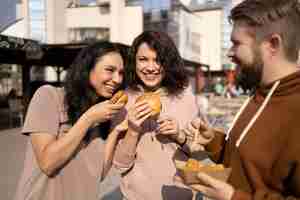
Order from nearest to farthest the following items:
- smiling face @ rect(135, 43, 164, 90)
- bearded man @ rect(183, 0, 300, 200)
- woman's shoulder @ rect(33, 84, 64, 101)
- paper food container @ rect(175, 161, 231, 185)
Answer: bearded man @ rect(183, 0, 300, 200) < paper food container @ rect(175, 161, 231, 185) < woman's shoulder @ rect(33, 84, 64, 101) < smiling face @ rect(135, 43, 164, 90)

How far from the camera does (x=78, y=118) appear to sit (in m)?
1.96

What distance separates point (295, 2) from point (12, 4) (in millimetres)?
17982

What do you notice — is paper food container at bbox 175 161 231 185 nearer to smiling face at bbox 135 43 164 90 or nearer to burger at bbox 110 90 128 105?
burger at bbox 110 90 128 105

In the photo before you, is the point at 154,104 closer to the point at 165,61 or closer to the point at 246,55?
the point at 165,61

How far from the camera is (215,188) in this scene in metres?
1.35

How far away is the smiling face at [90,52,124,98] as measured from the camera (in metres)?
2.05

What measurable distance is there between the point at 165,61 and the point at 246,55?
0.85 m

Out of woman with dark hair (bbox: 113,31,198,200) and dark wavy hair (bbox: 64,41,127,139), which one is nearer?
dark wavy hair (bbox: 64,41,127,139)

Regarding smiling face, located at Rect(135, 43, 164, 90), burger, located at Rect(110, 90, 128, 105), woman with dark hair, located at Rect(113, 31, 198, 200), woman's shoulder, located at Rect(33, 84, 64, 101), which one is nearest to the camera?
woman's shoulder, located at Rect(33, 84, 64, 101)

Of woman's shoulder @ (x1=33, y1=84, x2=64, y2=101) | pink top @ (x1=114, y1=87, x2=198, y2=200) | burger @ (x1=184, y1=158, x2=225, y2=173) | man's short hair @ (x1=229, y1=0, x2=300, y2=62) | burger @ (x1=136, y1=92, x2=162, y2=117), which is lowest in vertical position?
pink top @ (x1=114, y1=87, x2=198, y2=200)

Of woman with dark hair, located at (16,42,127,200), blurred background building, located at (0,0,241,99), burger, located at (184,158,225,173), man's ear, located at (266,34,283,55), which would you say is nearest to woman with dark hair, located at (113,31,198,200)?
woman with dark hair, located at (16,42,127,200)

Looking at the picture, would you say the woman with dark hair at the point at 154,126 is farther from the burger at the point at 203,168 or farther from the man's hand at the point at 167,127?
the burger at the point at 203,168

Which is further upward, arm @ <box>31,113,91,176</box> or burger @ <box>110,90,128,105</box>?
burger @ <box>110,90,128,105</box>

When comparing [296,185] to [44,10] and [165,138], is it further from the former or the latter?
[44,10]
